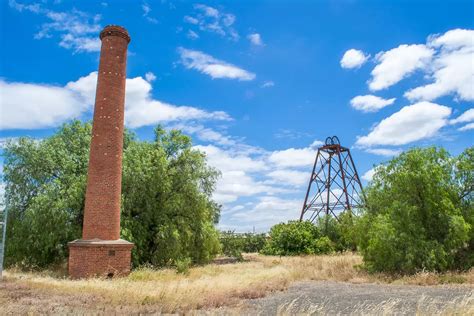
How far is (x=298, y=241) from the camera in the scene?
122 ft

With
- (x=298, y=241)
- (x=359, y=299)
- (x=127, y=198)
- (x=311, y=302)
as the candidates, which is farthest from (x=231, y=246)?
(x=311, y=302)

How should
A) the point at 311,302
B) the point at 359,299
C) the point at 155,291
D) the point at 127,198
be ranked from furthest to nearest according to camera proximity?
the point at 127,198, the point at 155,291, the point at 359,299, the point at 311,302

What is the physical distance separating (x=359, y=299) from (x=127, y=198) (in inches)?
610

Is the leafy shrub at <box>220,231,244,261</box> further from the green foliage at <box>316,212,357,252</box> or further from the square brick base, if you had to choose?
the square brick base

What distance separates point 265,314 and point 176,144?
19064 millimetres

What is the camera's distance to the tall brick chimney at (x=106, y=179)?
17.8 m

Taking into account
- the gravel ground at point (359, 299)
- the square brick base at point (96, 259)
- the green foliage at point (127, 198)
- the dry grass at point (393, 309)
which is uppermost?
the green foliage at point (127, 198)

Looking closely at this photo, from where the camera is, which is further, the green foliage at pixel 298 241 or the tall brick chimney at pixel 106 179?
the green foliage at pixel 298 241

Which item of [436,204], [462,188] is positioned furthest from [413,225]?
[462,188]

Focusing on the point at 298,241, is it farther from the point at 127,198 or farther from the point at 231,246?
the point at 127,198

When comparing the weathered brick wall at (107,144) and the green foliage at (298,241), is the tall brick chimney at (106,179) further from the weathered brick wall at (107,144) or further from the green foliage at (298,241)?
the green foliage at (298,241)

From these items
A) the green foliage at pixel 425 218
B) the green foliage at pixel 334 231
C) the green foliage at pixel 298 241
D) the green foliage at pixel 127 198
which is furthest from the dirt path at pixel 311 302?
the green foliage at pixel 334 231

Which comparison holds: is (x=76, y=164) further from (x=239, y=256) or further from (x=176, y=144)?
(x=239, y=256)

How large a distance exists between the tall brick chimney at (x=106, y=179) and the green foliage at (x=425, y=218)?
39.5 ft
